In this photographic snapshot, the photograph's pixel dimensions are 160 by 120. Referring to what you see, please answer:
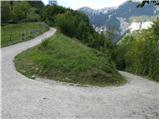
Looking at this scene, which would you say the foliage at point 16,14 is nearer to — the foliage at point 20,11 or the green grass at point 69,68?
the foliage at point 20,11

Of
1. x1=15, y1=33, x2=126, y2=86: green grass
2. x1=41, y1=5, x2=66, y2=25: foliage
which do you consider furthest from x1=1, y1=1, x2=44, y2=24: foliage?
x1=15, y1=33, x2=126, y2=86: green grass

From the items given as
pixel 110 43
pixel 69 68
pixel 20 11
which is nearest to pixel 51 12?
pixel 20 11

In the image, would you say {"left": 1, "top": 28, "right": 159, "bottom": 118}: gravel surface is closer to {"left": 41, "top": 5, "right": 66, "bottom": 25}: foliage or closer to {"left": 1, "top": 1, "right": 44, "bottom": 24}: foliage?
{"left": 1, "top": 1, "right": 44, "bottom": 24}: foliage

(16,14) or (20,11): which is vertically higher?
(20,11)

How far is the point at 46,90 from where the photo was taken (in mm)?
20172

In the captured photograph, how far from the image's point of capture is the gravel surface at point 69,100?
15.2 metres

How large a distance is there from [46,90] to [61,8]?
307ft

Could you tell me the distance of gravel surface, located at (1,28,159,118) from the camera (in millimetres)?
15156

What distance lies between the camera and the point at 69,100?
17859 mm

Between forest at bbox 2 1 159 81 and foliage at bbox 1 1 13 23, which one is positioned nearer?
forest at bbox 2 1 159 81

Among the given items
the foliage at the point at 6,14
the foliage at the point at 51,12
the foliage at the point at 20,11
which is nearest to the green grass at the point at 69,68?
the foliage at the point at 6,14

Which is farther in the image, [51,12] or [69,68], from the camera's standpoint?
[51,12]

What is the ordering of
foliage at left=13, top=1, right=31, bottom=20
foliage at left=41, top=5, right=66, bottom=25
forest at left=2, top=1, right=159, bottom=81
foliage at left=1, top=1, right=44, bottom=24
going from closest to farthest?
1. forest at left=2, top=1, right=159, bottom=81
2. foliage at left=1, top=1, right=44, bottom=24
3. foliage at left=13, top=1, right=31, bottom=20
4. foliage at left=41, top=5, right=66, bottom=25

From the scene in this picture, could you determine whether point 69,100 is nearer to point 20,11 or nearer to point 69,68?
point 69,68
